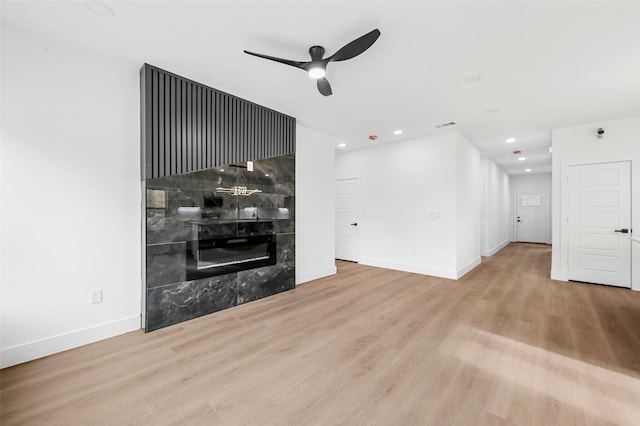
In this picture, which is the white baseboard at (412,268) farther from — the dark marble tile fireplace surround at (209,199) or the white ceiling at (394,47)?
the white ceiling at (394,47)

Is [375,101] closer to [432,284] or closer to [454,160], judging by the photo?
[454,160]

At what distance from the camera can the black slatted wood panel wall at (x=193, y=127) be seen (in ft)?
9.71

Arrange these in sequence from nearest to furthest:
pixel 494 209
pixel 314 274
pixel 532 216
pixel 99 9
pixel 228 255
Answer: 1. pixel 99 9
2. pixel 228 255
3. pixel 314 274
4. pixel 494 209
5. pixel 532 216

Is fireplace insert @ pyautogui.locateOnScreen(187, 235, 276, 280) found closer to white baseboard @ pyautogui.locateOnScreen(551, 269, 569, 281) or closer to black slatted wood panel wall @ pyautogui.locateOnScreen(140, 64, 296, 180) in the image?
black slatted wood panel wall @ pyautogui.locateOnScreen(140, 64, 296, 180)

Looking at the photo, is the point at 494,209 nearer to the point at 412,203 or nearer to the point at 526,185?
the point at 526,185

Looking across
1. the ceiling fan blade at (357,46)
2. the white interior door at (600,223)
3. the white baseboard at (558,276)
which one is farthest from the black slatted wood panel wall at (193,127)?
the white baseboard at (558,276)

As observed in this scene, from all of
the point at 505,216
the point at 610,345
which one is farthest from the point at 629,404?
the point at 505,216

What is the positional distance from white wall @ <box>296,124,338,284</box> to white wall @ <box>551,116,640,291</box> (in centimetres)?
432

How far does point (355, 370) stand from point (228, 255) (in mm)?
2261

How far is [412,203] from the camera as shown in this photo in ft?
18.9

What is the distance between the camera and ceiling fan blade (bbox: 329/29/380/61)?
6.87 feet

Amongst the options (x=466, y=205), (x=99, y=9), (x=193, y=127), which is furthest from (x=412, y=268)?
(x=99, y=9)

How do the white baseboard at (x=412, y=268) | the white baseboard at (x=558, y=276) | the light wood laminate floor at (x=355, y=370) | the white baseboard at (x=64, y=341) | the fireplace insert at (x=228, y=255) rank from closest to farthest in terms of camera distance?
the light wood laminate floor at (x=355, y=370) < the white baseboard at (x=64, y=341) < the fireplace insert at (x=228, y=255) < the white baseboard at (x=558, y=276) < the white baseboard at (x=412, y=268)

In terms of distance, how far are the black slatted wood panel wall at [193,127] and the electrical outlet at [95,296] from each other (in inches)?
49.9
